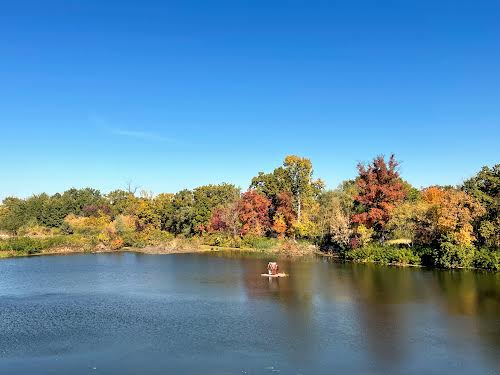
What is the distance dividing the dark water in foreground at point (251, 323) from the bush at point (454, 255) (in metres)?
2.60

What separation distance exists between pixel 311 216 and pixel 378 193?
14391 mm

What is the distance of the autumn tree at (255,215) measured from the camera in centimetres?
6481

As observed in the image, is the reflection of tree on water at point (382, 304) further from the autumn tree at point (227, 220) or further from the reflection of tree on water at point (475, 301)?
the autumn tree at point (227, 220)

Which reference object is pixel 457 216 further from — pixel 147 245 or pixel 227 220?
pixel 147 245

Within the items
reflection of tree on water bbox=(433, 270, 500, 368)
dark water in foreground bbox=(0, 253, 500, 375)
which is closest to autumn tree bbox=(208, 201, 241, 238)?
dark water in foreground bbox=(0, 253, 500, 375)

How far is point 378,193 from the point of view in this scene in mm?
50500

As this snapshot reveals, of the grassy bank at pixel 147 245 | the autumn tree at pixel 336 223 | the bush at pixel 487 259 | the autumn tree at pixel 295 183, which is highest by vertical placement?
the autumn tree at pixel 295 183

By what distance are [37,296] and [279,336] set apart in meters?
18.9

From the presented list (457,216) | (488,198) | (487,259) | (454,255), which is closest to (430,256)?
(454,255)

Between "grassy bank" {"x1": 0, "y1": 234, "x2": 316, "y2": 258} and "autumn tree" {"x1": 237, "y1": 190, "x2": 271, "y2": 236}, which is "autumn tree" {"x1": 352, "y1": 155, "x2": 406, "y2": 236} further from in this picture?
"autumn tree" {"x1": 237, "y1": 190, "x2": 271, "y2": 236}

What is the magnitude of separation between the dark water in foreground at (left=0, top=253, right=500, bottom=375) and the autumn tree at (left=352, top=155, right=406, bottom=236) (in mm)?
9555

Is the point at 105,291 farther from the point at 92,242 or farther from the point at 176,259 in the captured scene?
the point at 92,242

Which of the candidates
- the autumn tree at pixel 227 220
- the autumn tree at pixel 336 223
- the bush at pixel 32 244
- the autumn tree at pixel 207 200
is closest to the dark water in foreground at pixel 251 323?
the autumn tree at pixel 336 223

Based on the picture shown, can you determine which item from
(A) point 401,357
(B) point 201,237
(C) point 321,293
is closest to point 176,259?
(B) point 201,237
